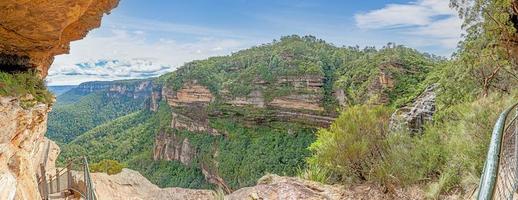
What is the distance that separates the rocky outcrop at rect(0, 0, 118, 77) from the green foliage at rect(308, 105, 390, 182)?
6214 millimetres

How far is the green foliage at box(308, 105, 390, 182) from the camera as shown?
30.6ft

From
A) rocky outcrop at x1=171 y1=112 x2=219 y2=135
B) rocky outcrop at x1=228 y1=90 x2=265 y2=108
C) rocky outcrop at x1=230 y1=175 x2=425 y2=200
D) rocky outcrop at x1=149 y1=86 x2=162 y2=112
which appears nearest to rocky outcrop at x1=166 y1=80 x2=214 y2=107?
rocky outcrop at x1=171 y1=112 x2=219 y2=135

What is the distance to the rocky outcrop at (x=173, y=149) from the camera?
190 ft

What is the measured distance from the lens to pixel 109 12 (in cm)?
1002

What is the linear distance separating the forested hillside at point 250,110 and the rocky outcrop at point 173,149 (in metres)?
0.15

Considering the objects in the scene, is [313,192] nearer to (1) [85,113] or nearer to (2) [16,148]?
(2) [16,148]

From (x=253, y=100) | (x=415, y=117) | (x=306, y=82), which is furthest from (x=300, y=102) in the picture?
(x=415, y=117)

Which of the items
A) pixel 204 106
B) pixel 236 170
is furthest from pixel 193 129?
pixel 236 170

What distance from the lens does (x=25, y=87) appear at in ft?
29.0

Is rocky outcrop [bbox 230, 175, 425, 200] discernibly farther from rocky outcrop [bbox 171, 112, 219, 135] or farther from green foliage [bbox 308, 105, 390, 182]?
rocky outcrop [bbox 171, 112, 219, 135]

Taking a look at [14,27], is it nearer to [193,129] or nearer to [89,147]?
[193,129]

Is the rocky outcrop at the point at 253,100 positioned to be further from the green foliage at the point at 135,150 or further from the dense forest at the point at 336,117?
the green foliage at the point at 135,150

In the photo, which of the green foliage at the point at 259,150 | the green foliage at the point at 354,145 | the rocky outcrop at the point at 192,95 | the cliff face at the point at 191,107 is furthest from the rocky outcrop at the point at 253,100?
the green foliage at the point at 354,145

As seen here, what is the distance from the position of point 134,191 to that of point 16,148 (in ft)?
13.4
